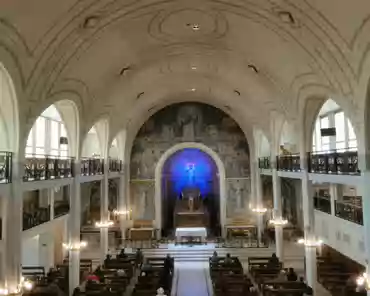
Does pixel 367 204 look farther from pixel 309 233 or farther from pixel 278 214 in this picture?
pixel 278 214

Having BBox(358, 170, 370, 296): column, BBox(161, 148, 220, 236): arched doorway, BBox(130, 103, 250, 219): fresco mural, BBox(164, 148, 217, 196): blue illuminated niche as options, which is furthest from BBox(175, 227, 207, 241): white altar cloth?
BBox(358, 170, 370, 296): column

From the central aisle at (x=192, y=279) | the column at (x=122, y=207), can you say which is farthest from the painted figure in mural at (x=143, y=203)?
the central aisle at (x=192, y=279)

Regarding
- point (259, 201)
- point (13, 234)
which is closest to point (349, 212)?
point (259, 201)

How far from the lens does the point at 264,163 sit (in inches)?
957

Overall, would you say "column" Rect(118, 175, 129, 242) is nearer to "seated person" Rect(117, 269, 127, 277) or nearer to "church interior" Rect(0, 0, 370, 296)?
"church interior" Rect(0, 0, 370, 296)

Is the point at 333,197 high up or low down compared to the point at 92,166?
down

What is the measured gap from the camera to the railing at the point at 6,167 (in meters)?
11.1

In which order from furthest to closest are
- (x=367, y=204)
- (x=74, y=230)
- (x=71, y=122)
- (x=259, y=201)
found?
(x=259, y=201), (x=74, y=230), (x=71, y=122), (x=367, y=204)

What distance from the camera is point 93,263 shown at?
21859 mm

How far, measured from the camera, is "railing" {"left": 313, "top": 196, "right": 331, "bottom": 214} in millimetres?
19152

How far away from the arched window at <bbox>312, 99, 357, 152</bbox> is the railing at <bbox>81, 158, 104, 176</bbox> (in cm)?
1009

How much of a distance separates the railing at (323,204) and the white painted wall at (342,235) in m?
0.23

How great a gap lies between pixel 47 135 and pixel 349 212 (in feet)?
45.7

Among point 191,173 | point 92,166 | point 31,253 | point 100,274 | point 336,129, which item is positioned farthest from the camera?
point 191,173
